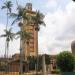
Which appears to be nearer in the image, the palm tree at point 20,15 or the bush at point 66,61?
the bush at point 66,61

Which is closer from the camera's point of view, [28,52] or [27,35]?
[27,35]

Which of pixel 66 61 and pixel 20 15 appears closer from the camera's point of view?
pixel 66 61

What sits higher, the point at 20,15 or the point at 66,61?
the point at 20,15

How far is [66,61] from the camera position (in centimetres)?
2608

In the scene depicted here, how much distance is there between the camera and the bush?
25922mm

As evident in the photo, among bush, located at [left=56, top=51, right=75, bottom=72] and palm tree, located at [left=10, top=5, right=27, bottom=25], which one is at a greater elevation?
palm tree, located at [left=10, top=5, right=27, bottom=25]

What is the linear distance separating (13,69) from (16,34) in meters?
17.1

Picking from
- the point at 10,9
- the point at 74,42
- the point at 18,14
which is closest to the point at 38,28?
the point at 10,9

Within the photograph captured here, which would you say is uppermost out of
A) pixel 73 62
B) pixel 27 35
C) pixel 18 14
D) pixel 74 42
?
pixel 18 14

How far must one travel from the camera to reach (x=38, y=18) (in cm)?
6719

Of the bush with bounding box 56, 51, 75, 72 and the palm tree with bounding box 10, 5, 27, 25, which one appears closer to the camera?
the bush with bounding box 56, 51, 75, 72

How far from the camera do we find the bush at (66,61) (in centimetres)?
2592

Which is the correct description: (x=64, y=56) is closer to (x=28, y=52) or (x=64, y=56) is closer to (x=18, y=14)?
(x=18, y=14)

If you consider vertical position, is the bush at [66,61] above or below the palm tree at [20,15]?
below
